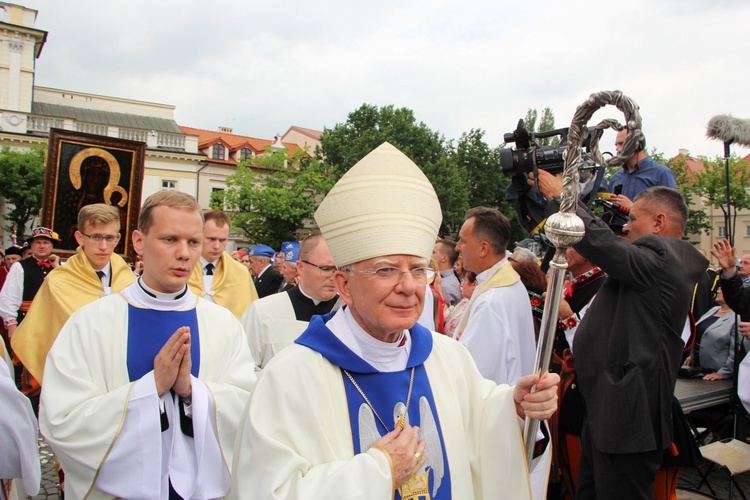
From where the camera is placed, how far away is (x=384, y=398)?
2088mm

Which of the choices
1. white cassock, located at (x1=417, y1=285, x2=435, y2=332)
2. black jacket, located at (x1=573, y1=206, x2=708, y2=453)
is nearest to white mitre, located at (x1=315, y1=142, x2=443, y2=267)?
black jacket, located at (x1=573, y1=206, x2=708, y2=453)

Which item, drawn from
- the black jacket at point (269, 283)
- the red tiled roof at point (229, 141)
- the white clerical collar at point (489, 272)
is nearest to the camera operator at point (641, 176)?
the white clerical collar at point (489, 272)

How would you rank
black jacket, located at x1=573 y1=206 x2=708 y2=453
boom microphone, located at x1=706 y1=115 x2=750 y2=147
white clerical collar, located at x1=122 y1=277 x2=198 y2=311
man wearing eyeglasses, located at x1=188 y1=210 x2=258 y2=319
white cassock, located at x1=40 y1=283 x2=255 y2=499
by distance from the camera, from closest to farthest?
white cassock, located at x1=40 y1=283 x2=255 y2=499
white clerical collar, located at x1=122 y1=277 x2=198 y2=311
black jacket, located at x1=573 y1=206 x2=708 y2=453
boom microphone, located at x1=706 y1=115 x2=750 y2=147
man wearing eyeglasses, located at x1=188 y1=210 x2=258 y2=319

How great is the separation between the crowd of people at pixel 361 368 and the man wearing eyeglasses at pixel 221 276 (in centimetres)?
97

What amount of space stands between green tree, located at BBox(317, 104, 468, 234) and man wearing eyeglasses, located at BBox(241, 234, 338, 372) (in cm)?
3172

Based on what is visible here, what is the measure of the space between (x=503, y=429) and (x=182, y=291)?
1.80 m

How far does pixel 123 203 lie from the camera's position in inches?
437

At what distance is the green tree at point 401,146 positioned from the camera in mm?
36469

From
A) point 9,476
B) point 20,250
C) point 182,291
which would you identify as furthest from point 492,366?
point 20,250

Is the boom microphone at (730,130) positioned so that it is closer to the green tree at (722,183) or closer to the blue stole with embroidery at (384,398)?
the blue stole with embroidery at (384,398)

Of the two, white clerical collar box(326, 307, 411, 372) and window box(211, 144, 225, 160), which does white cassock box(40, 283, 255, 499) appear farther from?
window box(211, 144, 225, 160)

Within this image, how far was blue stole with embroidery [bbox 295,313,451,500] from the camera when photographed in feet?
6.73

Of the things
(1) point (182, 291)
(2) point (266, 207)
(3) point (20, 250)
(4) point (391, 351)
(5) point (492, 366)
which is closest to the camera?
(4) point (391, 351)

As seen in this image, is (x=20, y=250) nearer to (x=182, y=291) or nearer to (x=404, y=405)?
(x=182, y=291)
